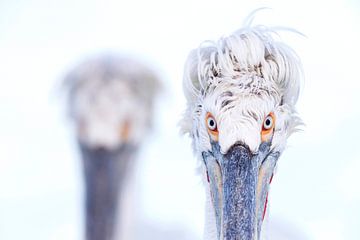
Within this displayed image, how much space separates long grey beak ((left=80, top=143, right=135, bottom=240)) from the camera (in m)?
7.57

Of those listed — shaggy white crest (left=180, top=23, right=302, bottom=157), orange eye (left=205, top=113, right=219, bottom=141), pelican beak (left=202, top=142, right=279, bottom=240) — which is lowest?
pelican beak (left=202, top=142, right=279, bottom=240)

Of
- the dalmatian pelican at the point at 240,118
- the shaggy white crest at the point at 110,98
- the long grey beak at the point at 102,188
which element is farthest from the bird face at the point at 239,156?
the shaggy white crest at the point at 110,98

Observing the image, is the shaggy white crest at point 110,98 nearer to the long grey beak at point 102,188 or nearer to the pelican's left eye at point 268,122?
the long grey beak at point 102,188

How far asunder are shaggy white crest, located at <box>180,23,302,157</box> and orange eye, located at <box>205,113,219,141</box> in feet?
0.16

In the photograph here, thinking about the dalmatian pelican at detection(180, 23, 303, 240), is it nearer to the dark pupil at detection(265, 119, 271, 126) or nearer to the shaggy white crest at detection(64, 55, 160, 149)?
the dark pupil at detection(265, 119, 271, 126)

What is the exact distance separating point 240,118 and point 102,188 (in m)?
2.04

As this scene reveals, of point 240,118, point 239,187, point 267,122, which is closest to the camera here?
point 239,187

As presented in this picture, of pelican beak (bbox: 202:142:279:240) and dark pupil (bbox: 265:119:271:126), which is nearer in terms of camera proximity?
pelican beak (bbox: 202:142:279:240)

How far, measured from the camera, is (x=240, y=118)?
6016 millimetres

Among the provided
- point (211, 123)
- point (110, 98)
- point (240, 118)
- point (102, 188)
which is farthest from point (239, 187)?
point (110, 98)

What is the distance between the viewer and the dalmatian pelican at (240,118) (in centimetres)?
590

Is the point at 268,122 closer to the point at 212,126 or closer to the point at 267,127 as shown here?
the point at 267,127

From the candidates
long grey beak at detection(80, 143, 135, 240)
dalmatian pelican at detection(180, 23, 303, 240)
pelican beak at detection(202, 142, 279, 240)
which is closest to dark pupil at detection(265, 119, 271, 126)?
dalmatian pelican at detection(180, 23, 303, 240)

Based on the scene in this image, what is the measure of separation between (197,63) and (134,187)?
199 cm
